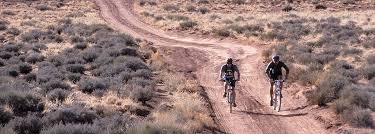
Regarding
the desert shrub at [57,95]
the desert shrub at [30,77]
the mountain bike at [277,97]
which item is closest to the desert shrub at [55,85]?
→ the desert shrub at [57,95]

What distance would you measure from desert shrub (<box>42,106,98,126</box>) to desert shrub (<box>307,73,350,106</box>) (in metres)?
8.26

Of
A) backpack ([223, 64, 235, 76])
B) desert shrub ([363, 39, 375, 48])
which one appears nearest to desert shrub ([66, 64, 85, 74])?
backpack ([223, 64, 235, 76])

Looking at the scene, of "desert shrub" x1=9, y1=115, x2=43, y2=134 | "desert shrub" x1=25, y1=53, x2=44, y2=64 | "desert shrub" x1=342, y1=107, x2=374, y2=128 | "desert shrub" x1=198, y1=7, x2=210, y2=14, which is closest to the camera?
"desert shrub" x1=9, y1=115, x2=43, y2=134

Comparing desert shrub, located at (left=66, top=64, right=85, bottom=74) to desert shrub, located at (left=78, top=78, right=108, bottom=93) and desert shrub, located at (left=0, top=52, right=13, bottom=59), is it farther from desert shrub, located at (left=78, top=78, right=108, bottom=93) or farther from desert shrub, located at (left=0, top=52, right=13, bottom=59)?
desert shrub, located at (left=0, top=52, right=13, bottom=59)

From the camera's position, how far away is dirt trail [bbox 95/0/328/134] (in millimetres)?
15805

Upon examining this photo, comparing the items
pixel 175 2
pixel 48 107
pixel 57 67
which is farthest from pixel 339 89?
pixel 175 2

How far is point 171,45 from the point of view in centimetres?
3700

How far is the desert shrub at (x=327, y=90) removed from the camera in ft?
58.8

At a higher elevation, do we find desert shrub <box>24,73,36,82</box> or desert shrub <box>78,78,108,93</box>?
desert shrub <box>78,78,108,93</box>

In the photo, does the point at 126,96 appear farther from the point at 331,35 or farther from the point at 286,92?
the point at 331,35

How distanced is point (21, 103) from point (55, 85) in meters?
3.68

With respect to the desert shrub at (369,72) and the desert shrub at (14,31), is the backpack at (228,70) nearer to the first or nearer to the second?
the desert shrub at (369,72)

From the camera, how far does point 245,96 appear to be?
66.3 ft

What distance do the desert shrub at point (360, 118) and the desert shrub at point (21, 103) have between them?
9.96 m
